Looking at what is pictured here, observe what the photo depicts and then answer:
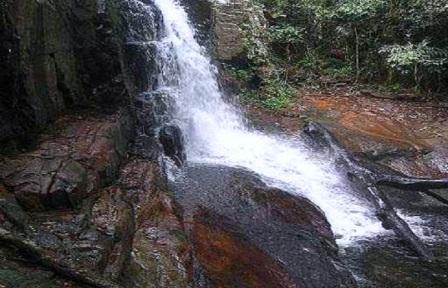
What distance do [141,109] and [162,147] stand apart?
2.58ft

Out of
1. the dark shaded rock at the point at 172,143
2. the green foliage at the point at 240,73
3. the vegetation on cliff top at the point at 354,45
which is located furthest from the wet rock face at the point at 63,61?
the vegetation on cliff top at the point at 354,45

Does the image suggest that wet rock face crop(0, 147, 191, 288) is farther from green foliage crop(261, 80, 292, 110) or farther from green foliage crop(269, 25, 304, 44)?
green foliage crop(269, 25, 304, 44)

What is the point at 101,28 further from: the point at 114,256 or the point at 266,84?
the point at 266,84

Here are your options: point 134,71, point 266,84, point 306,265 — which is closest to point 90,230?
point 306,265

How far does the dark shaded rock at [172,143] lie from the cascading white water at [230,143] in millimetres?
432

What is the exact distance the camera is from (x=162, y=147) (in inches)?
304

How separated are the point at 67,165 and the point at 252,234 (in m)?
2.37

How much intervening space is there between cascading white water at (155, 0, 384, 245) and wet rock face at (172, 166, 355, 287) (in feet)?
2.04

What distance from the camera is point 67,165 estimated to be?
539cm

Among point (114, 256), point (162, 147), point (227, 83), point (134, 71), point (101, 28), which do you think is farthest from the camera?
point (227, 83)

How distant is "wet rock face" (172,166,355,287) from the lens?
525 cm

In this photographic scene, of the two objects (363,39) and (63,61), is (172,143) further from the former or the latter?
(363,39)

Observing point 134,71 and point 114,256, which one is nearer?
point 114,256

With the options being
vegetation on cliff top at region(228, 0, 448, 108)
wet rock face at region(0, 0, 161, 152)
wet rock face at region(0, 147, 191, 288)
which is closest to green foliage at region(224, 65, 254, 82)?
vegetation on cliff top at region(228, 0, 448, 108)
